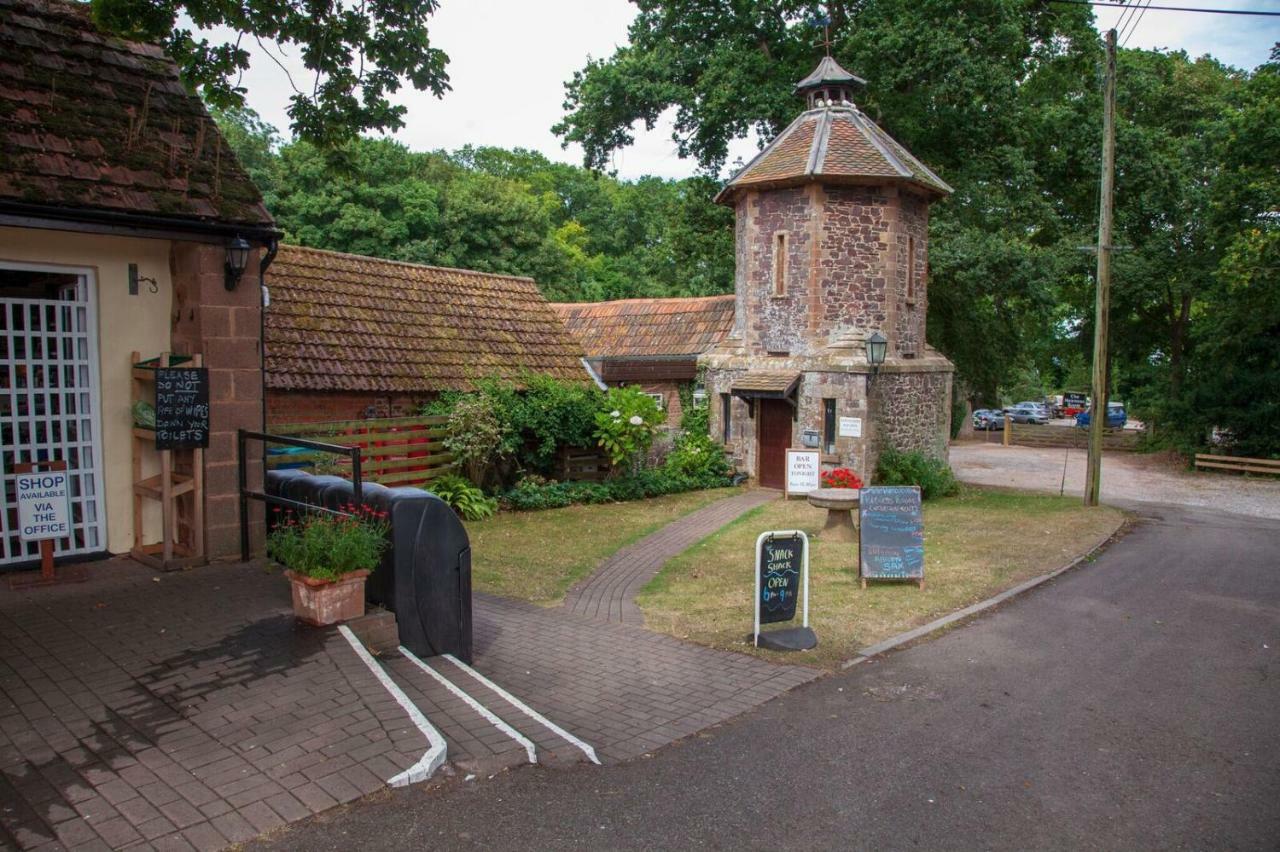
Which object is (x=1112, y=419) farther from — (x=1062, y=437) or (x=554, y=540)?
(x=554, y=540)

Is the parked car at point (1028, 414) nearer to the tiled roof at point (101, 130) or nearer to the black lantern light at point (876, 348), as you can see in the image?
the black lantern light at point (876, 348)

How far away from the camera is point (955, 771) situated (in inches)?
222

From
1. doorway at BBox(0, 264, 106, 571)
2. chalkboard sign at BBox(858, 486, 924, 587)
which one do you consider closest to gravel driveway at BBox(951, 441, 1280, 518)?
chalkboard sign at BBox(858, 486, 924, 587)

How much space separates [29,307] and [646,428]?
11772 mm

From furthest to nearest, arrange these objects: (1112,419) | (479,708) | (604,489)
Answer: (1112,419), (604,489), (479,708)

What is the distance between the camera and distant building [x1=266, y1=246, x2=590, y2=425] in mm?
14984

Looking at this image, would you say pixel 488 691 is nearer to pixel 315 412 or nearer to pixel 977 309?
pixel 315 412

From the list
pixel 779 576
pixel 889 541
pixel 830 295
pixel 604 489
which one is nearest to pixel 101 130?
pixel 779 576

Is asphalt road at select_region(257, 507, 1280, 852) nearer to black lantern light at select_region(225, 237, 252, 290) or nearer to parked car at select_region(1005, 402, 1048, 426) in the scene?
black lantern light at select_region(225, 237, 252, 290)

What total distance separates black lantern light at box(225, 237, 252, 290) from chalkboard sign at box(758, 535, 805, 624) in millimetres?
5599

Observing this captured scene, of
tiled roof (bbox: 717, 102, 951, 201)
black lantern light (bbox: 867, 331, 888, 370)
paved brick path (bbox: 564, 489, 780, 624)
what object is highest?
tiled roof (bbox: 717, 102, 951, 201)

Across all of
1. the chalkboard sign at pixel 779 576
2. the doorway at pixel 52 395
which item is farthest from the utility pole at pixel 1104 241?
the doorway at pixel 52 395

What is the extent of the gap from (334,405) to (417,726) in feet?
35.9

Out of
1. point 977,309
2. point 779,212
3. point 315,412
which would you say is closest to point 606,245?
point 977,309
